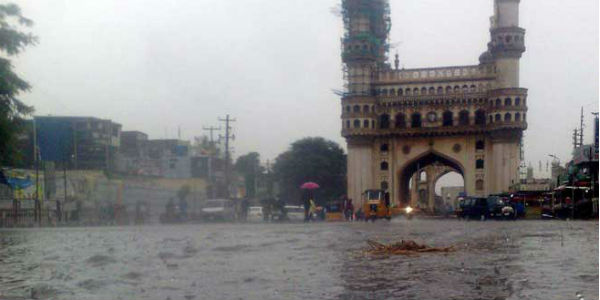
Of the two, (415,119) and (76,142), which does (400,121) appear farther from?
(76,142)

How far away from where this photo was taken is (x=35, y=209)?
33531mm

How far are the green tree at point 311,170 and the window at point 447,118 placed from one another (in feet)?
55.7

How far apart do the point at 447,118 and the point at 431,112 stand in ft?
4.78

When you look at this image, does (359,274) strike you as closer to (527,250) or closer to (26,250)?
(527,250)

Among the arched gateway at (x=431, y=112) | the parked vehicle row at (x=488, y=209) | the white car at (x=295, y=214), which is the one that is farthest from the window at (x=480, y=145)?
the parked vehicle row at (x=488, y=209)

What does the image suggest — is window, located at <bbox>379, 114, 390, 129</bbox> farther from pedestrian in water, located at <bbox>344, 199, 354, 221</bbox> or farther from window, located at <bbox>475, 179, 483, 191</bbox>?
pedestrian in water, located at <bbox>344, 199, 354, 221</bbox>

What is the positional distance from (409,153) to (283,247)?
5322 centimetres

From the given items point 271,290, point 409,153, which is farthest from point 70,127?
point 271,290

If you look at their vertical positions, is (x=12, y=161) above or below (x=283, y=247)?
above

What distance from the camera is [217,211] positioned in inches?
1702

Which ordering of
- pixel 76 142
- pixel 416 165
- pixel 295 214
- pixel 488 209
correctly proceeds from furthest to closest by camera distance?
pixel 416 165, pixel 76 142, pixel 295 214, pixel 488 209

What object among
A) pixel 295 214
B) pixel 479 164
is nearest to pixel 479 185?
pixel 479 164

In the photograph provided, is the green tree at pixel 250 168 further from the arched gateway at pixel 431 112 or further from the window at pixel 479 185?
the window at pixel 479 185

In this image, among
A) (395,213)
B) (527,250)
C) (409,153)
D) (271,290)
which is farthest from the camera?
(409,153)
